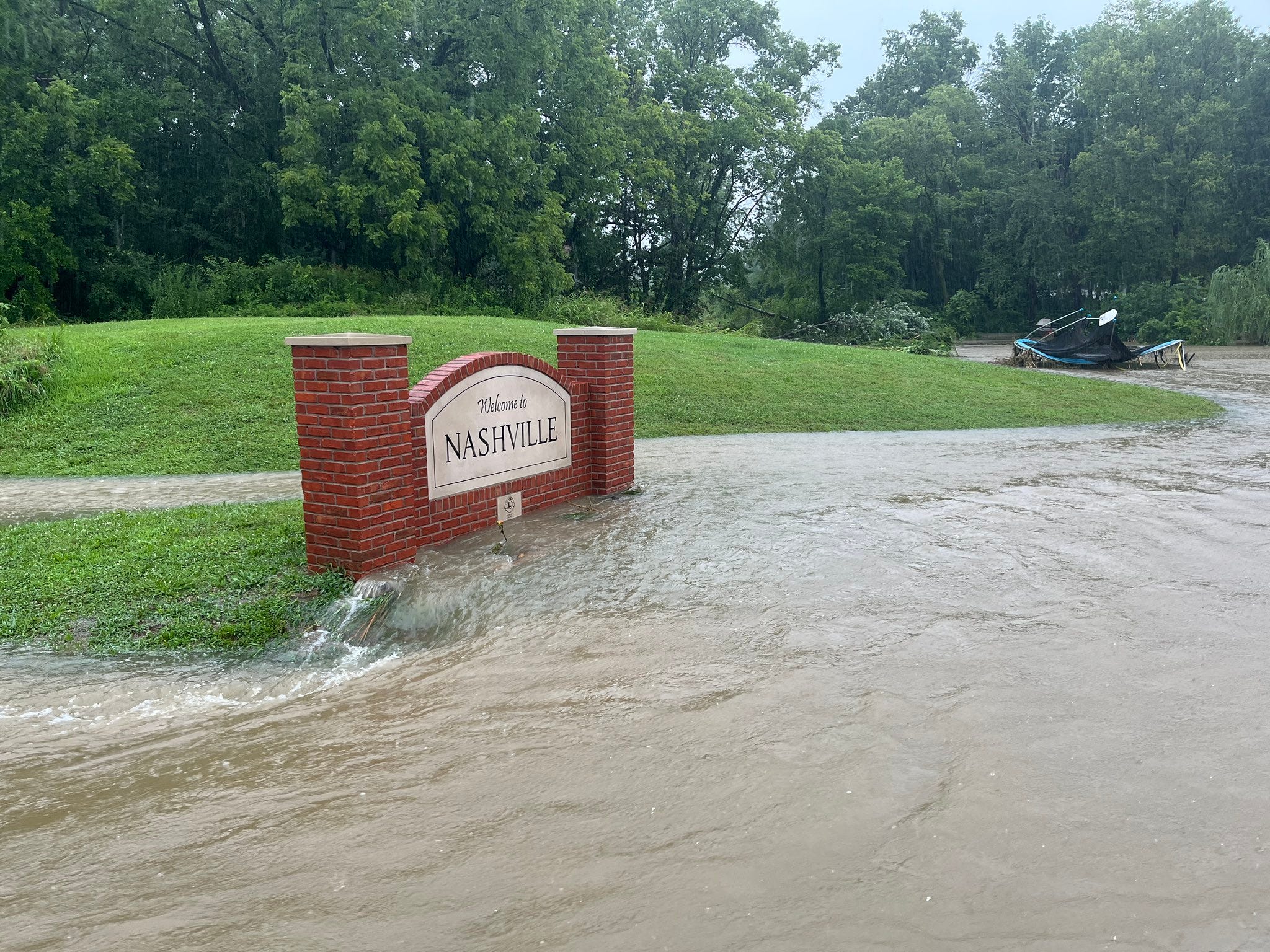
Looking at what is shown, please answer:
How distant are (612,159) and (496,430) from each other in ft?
93.8

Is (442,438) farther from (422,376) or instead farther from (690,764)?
(422,376)

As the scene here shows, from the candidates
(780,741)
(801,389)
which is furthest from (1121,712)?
(801,389)

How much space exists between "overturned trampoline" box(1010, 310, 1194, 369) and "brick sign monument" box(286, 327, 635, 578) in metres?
21.0

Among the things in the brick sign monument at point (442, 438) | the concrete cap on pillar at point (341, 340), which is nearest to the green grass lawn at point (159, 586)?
the brick sign monument at point (442, 438)

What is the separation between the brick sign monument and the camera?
5.99 m

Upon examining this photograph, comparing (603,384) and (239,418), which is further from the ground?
(603,384)

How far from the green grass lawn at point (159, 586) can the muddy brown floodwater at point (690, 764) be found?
0.92 feet

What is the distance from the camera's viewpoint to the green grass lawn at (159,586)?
213 inches

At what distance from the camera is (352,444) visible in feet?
19.5

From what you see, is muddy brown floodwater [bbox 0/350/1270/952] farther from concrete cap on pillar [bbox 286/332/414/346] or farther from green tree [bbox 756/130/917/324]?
green tree [bbox 756/130/917/324]

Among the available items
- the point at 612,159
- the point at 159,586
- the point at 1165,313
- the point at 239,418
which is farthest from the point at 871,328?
the point at 159,586

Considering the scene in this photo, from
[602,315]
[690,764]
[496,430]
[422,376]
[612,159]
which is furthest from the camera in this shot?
[612,159]

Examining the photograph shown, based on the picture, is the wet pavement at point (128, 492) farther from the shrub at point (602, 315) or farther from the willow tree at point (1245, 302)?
the willow tree at point (1245, 302)

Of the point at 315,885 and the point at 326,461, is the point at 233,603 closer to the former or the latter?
the point at 326,461
